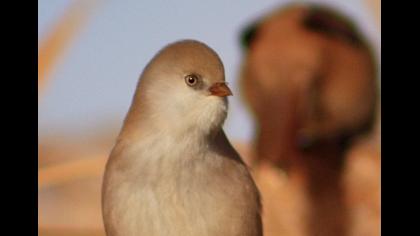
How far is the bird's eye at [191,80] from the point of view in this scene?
1.99 meters

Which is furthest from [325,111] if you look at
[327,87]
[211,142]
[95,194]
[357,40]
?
[211,142]

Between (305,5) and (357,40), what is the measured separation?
0.30 metres

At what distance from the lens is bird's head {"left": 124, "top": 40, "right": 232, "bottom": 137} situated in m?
1.96

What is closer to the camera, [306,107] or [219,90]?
[219,90]

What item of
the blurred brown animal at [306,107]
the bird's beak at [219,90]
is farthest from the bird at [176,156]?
the blurred brown animal at [306,107]

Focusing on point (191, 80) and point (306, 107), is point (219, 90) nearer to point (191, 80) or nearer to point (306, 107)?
point (191, 80)

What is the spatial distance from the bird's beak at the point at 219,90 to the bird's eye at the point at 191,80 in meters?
0.04

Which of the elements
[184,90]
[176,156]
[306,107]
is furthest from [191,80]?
[306,107]

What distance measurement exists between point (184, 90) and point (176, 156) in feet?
0.51

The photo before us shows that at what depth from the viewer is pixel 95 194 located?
14.6ft

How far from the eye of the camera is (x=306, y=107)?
3848 mm

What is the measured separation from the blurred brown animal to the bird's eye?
5.46 ft

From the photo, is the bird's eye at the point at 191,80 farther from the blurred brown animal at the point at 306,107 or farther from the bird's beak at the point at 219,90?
the blurred brown animal at the point at 306,107

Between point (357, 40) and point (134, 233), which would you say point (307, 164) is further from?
point (134, 233)
